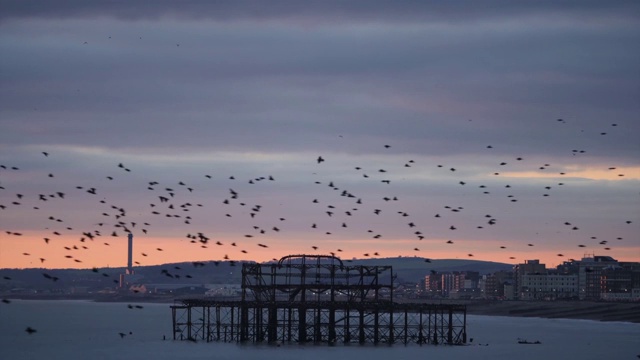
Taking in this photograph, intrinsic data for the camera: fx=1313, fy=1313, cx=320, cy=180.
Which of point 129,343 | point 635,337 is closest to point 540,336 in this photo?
point 635,337

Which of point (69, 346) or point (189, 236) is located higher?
point (189, 236)

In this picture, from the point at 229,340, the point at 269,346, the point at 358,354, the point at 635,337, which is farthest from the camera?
the point at 635,337

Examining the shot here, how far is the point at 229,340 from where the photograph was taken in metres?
141

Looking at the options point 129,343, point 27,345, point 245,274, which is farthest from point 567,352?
point 27,345

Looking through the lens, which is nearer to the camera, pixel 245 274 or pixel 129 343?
pixel 245 274

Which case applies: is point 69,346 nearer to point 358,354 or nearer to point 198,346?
point 198,346

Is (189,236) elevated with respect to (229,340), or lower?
elevated

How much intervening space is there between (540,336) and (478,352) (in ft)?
159

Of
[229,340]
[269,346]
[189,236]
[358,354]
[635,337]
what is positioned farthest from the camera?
[635,337]

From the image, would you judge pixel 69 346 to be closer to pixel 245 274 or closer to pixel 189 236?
pixel 245 274

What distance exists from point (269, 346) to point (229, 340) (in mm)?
18260

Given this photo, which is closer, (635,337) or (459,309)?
(459,309)

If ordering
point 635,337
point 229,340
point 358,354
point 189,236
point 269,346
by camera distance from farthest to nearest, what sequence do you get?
point 635,337 → point 229,340 → point 269,346 → point 358,354 → point 189,236

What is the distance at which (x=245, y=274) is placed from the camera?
12019 cm
